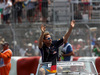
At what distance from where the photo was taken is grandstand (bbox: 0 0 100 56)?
11.1 m

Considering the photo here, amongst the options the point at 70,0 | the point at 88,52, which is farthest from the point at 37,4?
the point at 88,52

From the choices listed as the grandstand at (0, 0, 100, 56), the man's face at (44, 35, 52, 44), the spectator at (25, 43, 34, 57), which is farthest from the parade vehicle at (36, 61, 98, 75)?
the spectator at (25, 43, 34, 57)

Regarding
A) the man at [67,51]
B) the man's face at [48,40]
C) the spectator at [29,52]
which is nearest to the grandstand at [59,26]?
the spectator at [29,52]

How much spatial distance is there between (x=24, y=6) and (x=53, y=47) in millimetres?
6166

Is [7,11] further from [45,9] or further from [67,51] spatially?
[67,51]

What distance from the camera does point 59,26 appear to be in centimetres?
1130

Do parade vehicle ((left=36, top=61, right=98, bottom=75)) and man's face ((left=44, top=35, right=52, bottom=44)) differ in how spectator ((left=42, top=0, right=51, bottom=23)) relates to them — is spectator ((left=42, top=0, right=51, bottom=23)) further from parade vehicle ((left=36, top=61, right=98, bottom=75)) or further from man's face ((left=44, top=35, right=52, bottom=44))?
parade vehicle ((left=36, top=61, right=98, bottom=75))

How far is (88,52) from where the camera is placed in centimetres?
1098

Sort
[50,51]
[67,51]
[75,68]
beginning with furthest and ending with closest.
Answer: [67,51], [50,51], [75,68]

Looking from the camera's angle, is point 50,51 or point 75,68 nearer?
point 75,68

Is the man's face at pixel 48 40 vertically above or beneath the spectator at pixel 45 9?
beneath

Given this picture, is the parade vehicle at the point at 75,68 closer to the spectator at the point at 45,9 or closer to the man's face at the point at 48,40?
the man's face at the point at 48,40

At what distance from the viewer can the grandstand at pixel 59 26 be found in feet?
36.3

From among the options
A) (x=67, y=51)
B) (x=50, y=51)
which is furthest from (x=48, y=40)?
(x=67, y=51)
